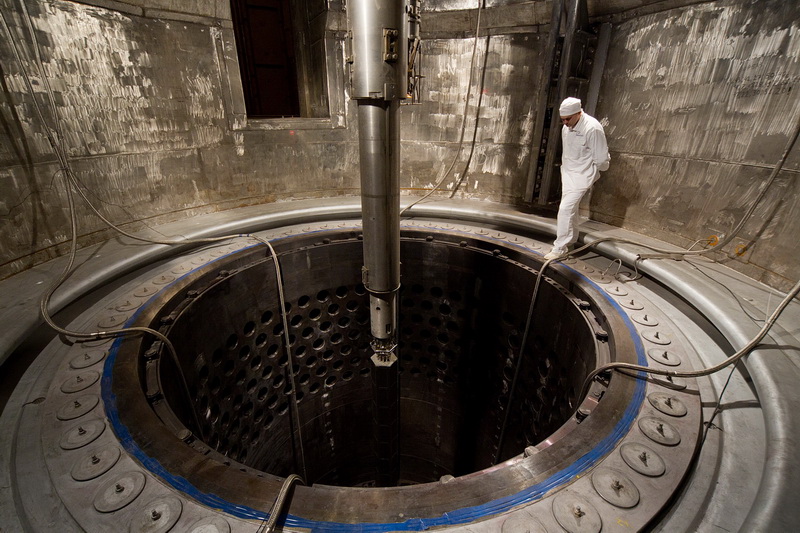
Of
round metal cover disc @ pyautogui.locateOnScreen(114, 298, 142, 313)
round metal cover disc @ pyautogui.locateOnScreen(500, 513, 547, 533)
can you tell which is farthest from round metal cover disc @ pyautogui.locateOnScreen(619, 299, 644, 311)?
round metal cover disc @ pyautogui.locateOnScreen(114, 298, 142, 313)

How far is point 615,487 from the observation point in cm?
146

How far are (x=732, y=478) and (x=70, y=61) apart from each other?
5241 mm

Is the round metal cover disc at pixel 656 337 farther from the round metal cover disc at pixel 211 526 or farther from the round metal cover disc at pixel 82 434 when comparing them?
the round metal cover disc at pixel 82 434

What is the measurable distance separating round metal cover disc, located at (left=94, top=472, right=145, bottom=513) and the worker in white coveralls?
3.35 m

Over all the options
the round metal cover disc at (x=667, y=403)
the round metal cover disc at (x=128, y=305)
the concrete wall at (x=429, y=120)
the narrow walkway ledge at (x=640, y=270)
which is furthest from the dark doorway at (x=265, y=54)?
the round metal cover disc at (x=667, y=403)

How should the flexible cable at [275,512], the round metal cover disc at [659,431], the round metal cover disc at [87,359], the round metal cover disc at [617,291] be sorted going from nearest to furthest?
the flexible cable at [275,512] → the round metal cover disc at [659,431] → the round metal cover disc at [87,359] → the round metal cover disc at [617,291]

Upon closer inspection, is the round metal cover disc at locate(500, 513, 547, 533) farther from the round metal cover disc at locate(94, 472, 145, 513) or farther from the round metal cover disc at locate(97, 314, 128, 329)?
the round metal cover disc at locate(97, 314, 128, 329)

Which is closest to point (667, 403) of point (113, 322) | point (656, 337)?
point (656, 337)

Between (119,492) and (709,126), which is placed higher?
(709,126)

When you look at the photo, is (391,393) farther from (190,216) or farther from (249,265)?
(190,216)

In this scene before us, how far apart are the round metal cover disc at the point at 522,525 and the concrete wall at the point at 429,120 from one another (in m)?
2.81

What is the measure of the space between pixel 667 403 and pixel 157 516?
230 cm

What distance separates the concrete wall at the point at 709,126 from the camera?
8.98 feet

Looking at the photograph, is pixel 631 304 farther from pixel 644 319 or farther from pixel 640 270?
pixel 640 270
